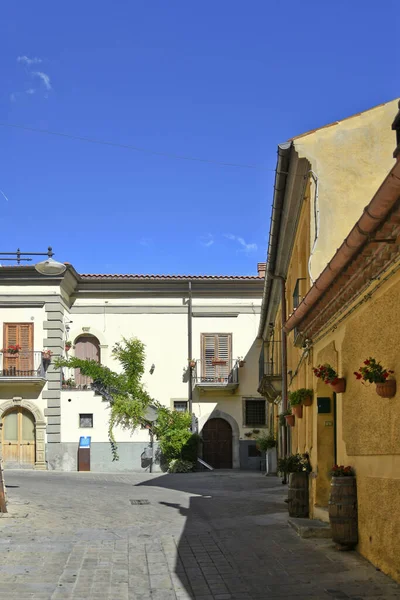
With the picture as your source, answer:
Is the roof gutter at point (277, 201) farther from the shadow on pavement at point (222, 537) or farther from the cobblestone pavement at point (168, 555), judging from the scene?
the cobblestone pavement at point (168, 555)

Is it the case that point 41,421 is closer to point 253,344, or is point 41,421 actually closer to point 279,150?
point 253,344

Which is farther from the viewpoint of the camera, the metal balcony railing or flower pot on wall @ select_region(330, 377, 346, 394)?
the metal balcony railing

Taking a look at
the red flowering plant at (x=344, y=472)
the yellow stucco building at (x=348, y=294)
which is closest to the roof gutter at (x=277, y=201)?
the yellow stucco building at (x=348, y=294)

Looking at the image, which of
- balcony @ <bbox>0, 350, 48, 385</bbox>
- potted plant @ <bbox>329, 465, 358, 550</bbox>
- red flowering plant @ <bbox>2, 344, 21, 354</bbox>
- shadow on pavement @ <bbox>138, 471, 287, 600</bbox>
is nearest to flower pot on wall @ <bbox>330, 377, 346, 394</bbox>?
potted plant @ <bbox>329, 465, 358, 550</bbox>

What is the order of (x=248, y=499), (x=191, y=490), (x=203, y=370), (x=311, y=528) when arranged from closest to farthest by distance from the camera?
(x=311, y=528)
(x=248, y=499)
(x=191, y=490)
(x=203, y=370)

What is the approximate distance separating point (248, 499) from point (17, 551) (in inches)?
285

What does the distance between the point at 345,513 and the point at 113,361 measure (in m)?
21.6

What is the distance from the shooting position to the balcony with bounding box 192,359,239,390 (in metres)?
28.8

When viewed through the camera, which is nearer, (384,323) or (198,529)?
(384,323)

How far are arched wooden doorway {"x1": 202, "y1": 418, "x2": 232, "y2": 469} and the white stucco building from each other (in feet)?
0.13

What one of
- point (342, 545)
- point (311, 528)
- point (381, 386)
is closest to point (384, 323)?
point (381, 386)

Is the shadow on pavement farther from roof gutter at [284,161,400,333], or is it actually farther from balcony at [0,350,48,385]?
balcony at [0,350,48,385]

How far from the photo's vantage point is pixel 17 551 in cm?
859

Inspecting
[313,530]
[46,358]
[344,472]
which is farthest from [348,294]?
[46,358]
